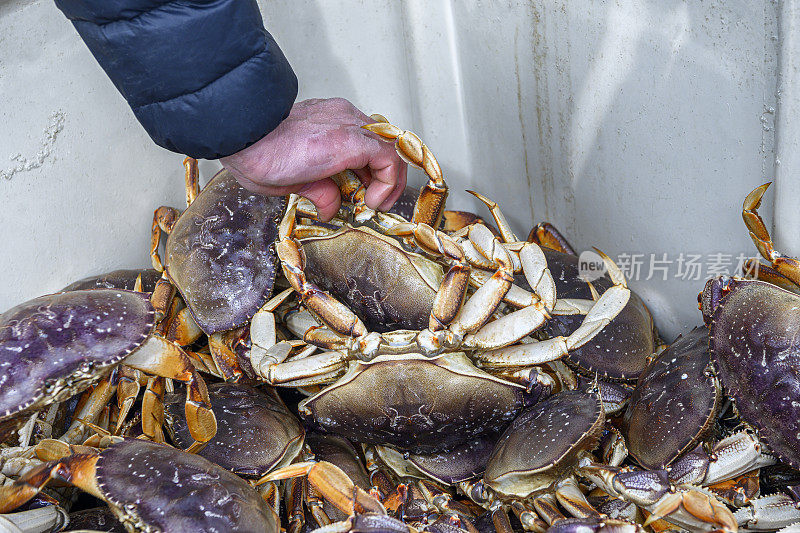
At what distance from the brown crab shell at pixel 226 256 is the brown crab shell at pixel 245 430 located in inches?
10.2

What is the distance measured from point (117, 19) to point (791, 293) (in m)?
1.80

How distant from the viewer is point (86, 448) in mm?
1825

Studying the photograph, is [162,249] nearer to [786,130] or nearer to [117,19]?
[117,19]

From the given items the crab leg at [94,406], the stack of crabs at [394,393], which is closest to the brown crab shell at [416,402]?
the stack of crabs at [394,393]

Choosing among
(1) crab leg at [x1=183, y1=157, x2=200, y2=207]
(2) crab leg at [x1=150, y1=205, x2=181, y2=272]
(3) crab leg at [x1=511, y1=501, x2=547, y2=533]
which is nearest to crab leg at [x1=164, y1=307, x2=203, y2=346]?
(2) crab leg at [x1=150, y1=205, x2=181, y2=272]

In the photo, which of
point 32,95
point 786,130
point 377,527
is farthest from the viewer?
point 32,95

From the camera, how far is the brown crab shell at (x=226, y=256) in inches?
95.0

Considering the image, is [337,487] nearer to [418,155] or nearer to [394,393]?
[394,393]

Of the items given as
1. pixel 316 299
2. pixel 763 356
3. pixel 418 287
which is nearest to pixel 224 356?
pixel 316 299

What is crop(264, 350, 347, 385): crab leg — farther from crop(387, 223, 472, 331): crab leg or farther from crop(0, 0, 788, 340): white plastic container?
crop(0, 0, 788, 340): white plastic container

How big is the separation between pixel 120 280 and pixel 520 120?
1551 mm

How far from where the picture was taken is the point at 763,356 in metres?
1.84

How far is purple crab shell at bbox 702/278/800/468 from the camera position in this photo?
1.79m

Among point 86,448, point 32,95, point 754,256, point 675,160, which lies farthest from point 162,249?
point 754,256
